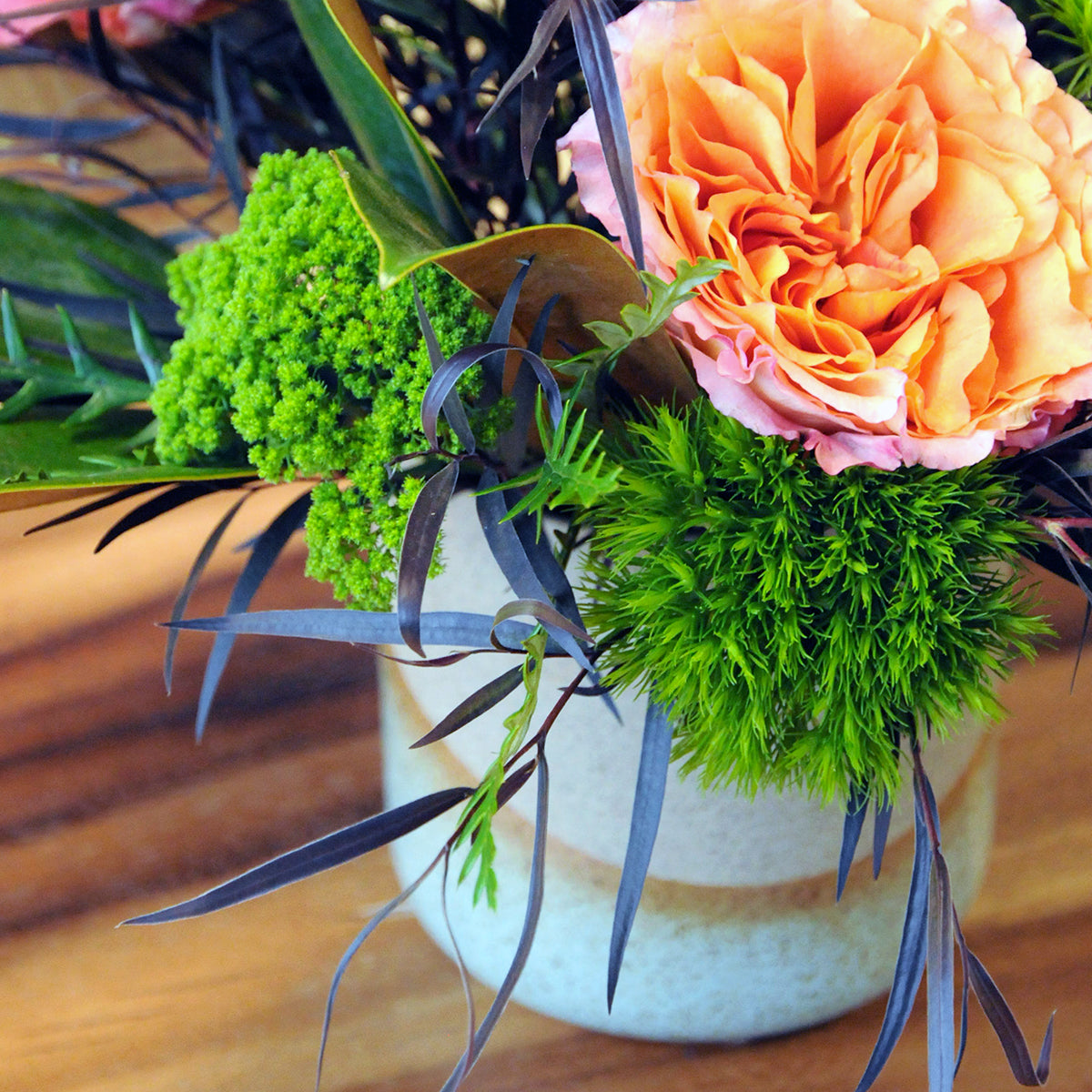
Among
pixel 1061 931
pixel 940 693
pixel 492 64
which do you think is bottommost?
pixel 1061 931

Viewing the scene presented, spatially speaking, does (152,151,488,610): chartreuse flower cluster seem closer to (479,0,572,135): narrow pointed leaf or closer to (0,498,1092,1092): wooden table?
(479,0,572,135): narrow pointed leaf

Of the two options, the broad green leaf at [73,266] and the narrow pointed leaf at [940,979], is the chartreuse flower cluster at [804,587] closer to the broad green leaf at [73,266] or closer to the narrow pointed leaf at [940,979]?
the narrow pointed leaf at [940,979]

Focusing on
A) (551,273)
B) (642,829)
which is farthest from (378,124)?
(642,829)

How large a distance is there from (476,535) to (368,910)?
7.4 inches

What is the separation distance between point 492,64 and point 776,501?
6.1 inches

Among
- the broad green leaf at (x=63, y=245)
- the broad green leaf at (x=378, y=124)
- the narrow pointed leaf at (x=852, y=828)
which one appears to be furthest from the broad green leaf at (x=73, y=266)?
the narrow pointed leaf at (x=852, y=828)

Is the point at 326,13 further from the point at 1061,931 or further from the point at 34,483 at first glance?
the point at 1061,931

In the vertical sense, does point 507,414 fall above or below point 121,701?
above

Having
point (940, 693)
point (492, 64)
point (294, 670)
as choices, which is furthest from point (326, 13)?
point (294, 670)

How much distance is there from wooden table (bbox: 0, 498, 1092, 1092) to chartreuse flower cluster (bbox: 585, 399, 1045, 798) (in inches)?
7.3

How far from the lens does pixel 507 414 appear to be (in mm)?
235

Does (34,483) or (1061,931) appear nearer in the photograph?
(34,483)

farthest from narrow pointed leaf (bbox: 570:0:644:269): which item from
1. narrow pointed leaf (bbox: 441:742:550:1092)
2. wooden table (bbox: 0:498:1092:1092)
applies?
wooden table (bbox: 0:498:1092:1092)

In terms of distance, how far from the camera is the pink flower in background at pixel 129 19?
262 mm
